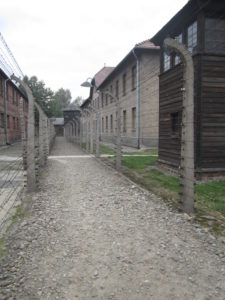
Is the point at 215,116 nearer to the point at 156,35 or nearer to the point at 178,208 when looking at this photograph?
the point at 178,208

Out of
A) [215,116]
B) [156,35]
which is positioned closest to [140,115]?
[156,35]

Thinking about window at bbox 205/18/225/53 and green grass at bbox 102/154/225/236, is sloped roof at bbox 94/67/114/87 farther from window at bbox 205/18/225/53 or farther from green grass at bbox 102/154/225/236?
window at bbox 205/18/225/53

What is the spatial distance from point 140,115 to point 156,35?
27.3 feet

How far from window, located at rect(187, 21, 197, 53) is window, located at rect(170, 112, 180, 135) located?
Answer: 1.98m

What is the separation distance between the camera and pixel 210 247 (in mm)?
3385

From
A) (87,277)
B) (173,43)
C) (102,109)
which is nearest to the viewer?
(87,277)

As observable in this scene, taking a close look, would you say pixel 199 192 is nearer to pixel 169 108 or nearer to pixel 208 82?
pixel 208 82

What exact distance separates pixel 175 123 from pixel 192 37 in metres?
2.60

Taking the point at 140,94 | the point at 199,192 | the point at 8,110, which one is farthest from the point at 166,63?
the point at 8,110

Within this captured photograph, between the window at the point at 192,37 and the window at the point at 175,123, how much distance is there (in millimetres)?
1984

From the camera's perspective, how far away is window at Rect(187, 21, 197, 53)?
24.6 feet

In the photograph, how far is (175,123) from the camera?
8875mm

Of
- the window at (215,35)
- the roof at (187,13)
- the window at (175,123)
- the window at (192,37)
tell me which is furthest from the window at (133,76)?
the window at (215,35)

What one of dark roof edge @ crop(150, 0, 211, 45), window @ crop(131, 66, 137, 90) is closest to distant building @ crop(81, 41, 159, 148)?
window @ crop(131, 66, 137, 90)
